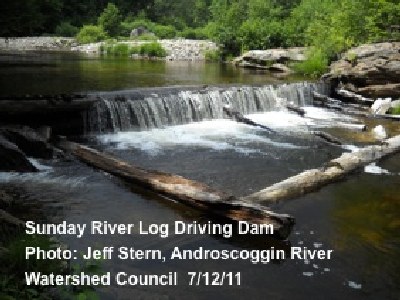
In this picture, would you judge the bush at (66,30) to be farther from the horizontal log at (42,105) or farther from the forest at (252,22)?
the horizontal log at (42,105)

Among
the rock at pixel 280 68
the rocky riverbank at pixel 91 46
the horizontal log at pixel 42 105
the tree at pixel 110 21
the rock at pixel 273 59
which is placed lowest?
the horizontal log at pixel 42 105

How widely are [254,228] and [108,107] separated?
381 inches

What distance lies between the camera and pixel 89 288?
17.5 ft

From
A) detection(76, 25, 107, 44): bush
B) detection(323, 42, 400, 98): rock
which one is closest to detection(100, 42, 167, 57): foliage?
detection(76, 25, 107, 44): bush

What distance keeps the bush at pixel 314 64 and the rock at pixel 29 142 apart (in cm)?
2031

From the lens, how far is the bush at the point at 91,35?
5434 cm

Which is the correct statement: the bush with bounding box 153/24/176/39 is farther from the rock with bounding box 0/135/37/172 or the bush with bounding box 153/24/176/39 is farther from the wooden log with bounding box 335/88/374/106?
the rock with bounding box 0/135/37/172

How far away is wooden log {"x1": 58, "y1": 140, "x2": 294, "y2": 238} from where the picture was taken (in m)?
7.82

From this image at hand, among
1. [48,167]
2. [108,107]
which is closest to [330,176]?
[48,167]

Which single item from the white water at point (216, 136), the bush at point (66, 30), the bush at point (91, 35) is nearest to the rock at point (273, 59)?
the white water at point (216, 136)

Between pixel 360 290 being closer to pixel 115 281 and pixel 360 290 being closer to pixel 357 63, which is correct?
pixel 115 281

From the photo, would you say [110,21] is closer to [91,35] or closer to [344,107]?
[91,35]

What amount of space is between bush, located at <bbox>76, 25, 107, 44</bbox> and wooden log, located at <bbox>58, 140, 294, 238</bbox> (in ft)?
148

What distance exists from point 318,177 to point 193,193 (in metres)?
3.18
